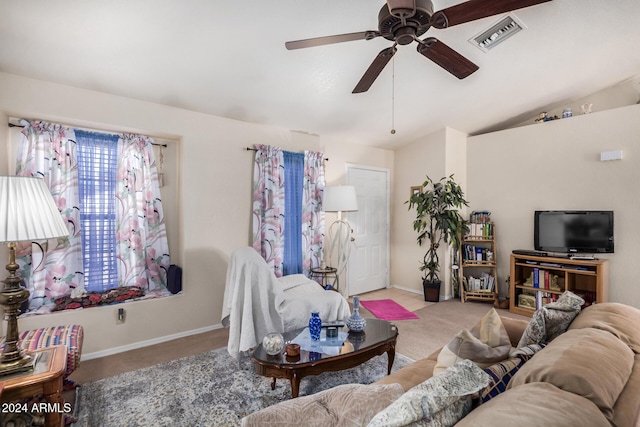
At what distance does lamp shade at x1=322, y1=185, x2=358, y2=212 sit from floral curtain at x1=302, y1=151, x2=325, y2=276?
17.2 inches

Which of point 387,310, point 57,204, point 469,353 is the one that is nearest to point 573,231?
point 387,310

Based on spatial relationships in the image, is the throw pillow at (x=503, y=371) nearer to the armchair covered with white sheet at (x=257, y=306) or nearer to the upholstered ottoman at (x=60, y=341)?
the armchair covered with white sheet at (x=257, y=306)

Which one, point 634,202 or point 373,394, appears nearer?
point 373,394

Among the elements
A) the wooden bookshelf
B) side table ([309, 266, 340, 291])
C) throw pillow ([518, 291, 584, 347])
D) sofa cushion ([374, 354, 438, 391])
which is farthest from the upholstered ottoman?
the wooden bookshelf

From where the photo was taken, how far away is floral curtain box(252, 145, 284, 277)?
367 cm

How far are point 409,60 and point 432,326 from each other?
2.88m

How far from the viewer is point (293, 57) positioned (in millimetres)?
2670

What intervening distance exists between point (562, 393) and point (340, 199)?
9.77ft

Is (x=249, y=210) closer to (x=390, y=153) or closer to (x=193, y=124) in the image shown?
(x=193, y=124)

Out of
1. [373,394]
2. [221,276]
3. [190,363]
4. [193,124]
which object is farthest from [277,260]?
[373,394]

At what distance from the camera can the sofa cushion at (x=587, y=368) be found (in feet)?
2.80

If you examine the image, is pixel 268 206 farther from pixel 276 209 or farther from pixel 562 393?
pixel 562 393

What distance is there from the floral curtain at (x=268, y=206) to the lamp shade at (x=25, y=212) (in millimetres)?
2166

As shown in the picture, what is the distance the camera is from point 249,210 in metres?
3.72
